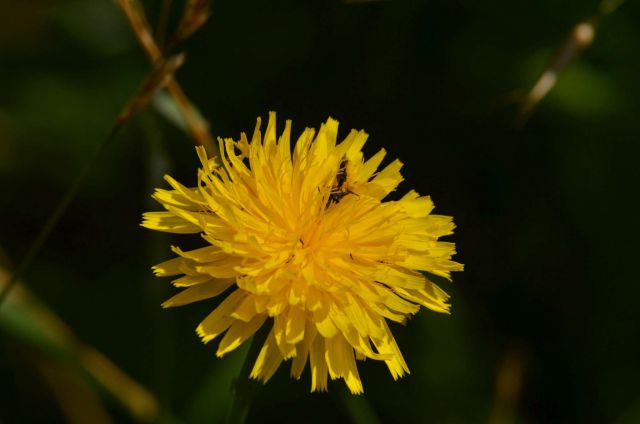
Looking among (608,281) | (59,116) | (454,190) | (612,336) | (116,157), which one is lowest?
(612,336)

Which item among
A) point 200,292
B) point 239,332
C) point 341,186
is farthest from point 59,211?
point 341,186

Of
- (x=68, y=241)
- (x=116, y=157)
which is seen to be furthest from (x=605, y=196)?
(x=68, y=241)

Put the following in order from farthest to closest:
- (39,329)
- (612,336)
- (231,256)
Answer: (612,336) → (39,329) → (231,256)

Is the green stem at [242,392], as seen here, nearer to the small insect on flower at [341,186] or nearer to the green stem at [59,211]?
the small insect on flower at [341,186]

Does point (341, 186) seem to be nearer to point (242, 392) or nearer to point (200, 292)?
point (200, 292)

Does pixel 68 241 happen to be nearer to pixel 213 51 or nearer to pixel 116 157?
pixel 116 157
